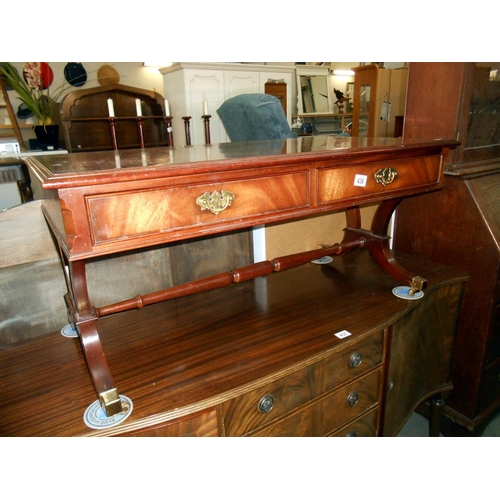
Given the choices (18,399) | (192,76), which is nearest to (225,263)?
(18,399)

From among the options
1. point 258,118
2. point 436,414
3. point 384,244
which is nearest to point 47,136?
point 258,118

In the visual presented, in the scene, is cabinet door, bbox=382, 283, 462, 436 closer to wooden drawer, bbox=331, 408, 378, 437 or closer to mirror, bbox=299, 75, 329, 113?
wooden drawer, bbox=331, 408, 378, 437

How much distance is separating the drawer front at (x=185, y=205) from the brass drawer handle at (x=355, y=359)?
0.49m

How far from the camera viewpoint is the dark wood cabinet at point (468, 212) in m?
1.46

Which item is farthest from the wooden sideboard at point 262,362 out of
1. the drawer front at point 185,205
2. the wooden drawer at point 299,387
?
the drawer front at point 185,205

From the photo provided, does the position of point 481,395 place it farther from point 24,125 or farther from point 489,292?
point 24,125

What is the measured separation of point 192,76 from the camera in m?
4.45

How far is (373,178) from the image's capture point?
105cm

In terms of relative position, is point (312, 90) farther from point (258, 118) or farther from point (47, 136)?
point (258, 118)

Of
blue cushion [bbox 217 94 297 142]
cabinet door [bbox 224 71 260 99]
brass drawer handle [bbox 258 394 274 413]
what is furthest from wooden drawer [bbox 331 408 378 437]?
cabinet door [bbox 224 71 260 99]

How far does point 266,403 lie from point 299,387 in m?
0.11

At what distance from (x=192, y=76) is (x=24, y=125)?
202cm

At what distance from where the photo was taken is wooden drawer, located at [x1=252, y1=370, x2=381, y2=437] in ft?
3.37

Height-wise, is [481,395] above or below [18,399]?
below
